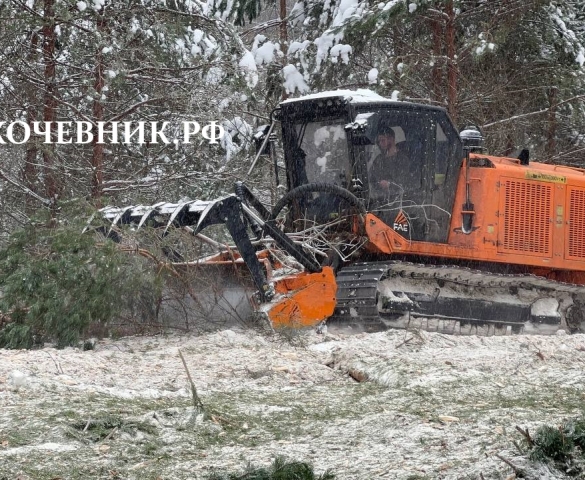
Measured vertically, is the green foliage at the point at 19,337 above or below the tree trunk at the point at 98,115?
below

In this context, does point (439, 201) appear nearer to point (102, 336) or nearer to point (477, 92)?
point (102, 336)

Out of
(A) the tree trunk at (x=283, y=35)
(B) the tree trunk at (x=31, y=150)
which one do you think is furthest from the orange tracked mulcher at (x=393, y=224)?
(A) the tree trunk at (x=283, y=35)

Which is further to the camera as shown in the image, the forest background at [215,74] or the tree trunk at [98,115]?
the forest background at [215,74]

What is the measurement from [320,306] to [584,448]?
5619 mm

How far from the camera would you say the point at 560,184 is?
499 inches

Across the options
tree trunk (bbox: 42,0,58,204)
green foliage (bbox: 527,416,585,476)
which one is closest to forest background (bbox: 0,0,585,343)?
tree trunk (bbox: 42,0,58,204)

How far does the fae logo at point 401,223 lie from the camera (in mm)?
11578

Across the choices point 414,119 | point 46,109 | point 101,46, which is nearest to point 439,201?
point 414,119

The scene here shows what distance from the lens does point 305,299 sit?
10.5 metres

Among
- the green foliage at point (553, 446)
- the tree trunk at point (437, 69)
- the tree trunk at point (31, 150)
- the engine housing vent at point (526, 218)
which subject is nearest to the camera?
the green foliage at point (553, 446)

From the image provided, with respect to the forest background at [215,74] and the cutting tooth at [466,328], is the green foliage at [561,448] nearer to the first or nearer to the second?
the cutting tooth at [466,328]

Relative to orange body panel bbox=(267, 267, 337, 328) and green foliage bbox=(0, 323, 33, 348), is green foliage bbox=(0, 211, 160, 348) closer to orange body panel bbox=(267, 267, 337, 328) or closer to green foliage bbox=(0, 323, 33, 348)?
green foliage bbox=(0, 323, 33, 348)

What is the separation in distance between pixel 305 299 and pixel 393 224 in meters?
1.64

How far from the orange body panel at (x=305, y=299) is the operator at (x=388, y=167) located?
4.25 ft
